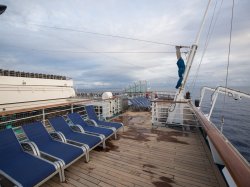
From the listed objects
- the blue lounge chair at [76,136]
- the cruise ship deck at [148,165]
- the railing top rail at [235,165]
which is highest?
the railing top rail at [235,165]

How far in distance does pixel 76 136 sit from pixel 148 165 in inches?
73.0

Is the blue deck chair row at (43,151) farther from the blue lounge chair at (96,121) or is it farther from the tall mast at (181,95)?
the tall mast at (181,95)

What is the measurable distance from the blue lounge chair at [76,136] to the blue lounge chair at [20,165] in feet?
3.00

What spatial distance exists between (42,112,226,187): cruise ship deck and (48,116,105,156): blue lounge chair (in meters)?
0.38

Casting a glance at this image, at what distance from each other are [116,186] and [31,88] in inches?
782

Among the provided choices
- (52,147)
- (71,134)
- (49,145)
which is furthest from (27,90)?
(52,147)

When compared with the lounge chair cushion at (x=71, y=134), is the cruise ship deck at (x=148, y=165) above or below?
below

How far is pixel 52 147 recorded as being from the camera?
9.69ft

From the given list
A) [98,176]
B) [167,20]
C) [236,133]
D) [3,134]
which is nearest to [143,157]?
[98,176]

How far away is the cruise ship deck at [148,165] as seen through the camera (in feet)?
8.54

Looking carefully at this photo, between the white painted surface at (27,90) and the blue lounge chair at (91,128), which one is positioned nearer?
the blue lounge chair at (91,128)

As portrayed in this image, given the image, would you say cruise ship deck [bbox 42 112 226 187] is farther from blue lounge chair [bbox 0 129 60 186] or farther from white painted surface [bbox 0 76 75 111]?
white painted surface [bbox 0 76 75 111]

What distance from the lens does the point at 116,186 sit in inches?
97.2

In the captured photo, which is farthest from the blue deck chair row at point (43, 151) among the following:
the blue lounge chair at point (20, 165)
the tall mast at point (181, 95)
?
the tall mast at point (181, 95)
